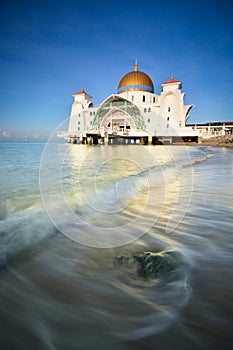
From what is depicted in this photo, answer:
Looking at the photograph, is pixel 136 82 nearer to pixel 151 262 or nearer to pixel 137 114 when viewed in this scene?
pixel 137 114

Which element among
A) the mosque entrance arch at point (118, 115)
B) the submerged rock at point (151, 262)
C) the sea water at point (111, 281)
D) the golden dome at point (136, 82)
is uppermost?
the golden dome at point (136, 82)

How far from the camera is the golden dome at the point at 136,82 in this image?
1446 inches

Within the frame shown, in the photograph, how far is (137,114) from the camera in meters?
34.7

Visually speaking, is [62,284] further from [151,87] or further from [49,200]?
[151,87]

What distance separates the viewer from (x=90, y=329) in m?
0.79

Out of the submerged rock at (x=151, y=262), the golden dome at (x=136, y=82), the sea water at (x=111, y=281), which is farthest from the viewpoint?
the golden dome at (x=136, y=82)

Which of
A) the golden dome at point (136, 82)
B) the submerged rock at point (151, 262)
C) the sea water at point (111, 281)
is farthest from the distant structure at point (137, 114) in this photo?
the submerged rock at point (151, 262)

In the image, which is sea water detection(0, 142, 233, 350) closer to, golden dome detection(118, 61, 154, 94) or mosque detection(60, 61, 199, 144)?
mosque detection(60, 61, 199, 144)

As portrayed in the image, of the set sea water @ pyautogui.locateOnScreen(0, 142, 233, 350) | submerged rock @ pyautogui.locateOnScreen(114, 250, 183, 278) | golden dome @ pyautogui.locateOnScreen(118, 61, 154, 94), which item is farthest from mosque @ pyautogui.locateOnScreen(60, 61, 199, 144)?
submerged rock @ pyautogui.locateOnScreen(114, 250, 183, 278)

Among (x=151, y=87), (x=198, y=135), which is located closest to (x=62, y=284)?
(x=198, y=135)

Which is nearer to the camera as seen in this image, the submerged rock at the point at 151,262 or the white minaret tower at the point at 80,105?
the submerged rock at the point at 151,262

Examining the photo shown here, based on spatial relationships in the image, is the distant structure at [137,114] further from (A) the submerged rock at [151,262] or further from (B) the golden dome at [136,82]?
(A) the submerged rock at [151,262]

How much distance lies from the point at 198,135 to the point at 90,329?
30.0 m

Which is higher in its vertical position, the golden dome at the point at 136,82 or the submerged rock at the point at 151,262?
the golden dome at the point at 136,82
